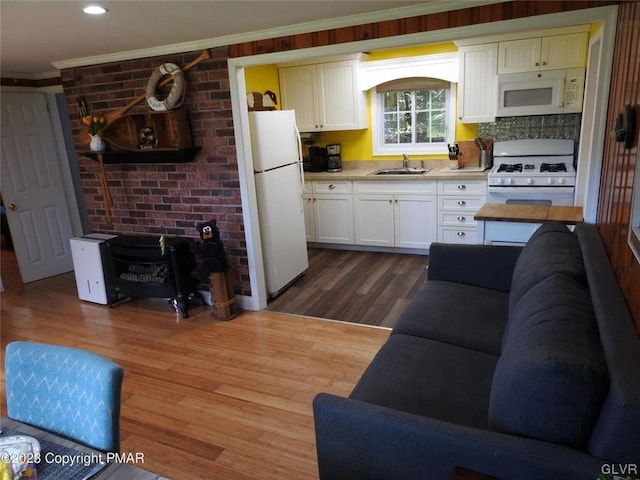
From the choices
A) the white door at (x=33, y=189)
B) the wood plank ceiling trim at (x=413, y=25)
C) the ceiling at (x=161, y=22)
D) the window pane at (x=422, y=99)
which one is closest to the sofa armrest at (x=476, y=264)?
the wood plank ceiling trim at (x=413, y=25)

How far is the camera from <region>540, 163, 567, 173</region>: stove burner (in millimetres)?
4176

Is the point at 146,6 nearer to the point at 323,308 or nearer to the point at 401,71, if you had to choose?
the point at 323,308

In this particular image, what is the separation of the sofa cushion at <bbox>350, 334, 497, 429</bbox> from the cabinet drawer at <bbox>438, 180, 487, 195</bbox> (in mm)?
2694

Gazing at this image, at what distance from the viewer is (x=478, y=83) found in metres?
4.45

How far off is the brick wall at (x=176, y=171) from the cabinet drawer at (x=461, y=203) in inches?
84.0

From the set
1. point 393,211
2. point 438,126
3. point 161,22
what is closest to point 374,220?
point 393,211

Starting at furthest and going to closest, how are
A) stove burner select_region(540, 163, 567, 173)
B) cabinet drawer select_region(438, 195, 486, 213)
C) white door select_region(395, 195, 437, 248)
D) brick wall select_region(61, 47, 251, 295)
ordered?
1. white door select_region(395, 195, 437, 248)
2. cabinet drawer select_region(438, 195, 486, 213)
3. stove burner select_region(540, 163, 567, 173)
4. brick wall select_region(61, 47, 251, 295)

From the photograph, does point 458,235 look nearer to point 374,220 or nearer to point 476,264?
point 374,220

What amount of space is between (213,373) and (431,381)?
5.17 ft

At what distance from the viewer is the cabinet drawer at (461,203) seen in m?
4.46

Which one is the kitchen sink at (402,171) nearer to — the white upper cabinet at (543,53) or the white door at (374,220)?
the white door at (374,220)

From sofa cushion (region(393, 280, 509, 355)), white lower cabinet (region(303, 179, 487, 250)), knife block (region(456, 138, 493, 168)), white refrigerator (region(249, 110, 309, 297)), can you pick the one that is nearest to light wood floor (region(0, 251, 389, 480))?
white refrigerator (region(249, 110, 309, 297))

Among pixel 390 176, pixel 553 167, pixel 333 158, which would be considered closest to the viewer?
pixel 553 167

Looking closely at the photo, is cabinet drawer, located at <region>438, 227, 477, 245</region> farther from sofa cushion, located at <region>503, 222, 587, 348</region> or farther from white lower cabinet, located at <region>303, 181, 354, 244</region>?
sofa cushion, located at <region>503, 222, 587, 348</region>
